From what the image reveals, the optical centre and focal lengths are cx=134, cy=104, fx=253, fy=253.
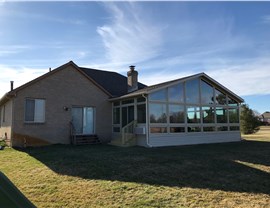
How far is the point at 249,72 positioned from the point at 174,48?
32.4 ft

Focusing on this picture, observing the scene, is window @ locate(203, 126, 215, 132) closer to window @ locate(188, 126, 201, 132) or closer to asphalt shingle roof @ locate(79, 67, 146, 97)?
window @ locate(188, 126, 201, 132)

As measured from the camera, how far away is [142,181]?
679 cm

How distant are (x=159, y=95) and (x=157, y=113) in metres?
1.14

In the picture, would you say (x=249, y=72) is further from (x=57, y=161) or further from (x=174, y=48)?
(x=57, y=161)

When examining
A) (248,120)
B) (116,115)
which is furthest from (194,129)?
(248,120)

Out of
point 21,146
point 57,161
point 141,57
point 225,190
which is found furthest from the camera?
point 141,57

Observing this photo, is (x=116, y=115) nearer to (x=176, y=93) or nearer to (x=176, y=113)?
(x=176, y=113)

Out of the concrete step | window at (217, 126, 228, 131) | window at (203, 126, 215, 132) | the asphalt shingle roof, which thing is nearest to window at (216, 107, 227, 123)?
window at (217, 126, 228, 131)

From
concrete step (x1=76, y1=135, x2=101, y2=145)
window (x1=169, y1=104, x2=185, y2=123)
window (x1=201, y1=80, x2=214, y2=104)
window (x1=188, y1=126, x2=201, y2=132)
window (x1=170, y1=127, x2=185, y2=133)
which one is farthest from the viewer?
window (x1=201, y1=80, x2=214, y2=104)

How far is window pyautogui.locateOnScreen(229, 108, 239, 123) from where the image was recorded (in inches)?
743

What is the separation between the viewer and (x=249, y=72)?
21.7 metres

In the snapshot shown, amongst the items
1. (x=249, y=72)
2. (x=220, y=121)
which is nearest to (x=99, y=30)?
(x=220, y=121)

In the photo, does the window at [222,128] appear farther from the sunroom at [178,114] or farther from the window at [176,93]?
the window at [176,93]

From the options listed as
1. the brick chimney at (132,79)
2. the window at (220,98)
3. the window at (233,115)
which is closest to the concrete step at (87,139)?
the brick chimney at (132,79)
